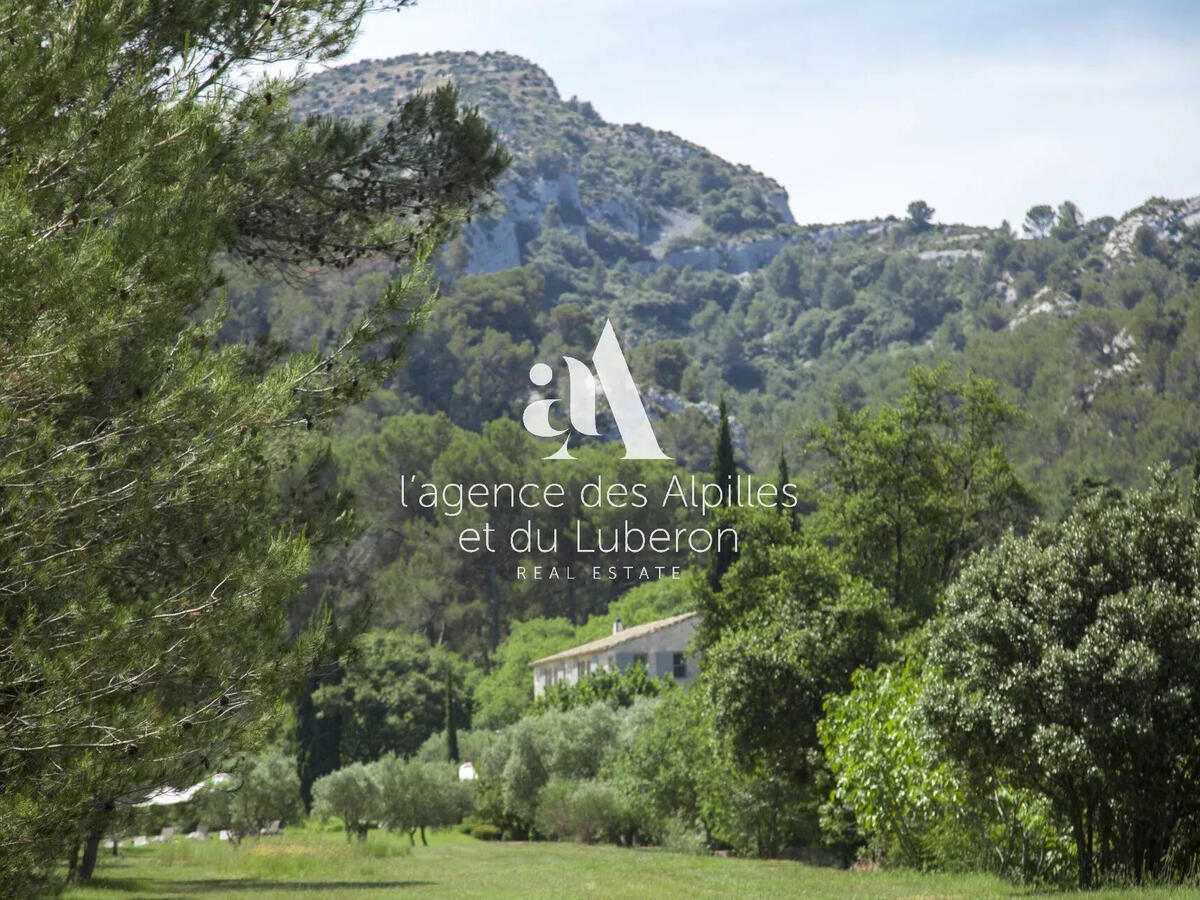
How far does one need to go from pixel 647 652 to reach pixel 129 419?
138 ft

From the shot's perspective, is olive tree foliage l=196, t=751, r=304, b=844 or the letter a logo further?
the letter a logo

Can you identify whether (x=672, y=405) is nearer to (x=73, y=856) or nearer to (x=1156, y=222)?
(x=1156, y=222)

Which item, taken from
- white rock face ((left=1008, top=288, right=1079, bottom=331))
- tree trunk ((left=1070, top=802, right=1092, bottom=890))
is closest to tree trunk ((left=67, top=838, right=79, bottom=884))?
tree trunk ((left=1070, top=802, right=1092, bottom=890))

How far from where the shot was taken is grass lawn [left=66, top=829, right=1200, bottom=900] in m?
14.8

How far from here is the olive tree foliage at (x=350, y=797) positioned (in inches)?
1231

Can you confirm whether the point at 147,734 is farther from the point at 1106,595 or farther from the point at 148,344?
the point at 1106,595

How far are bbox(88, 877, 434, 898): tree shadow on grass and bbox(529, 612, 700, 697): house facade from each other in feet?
86.2

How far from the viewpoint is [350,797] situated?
3142 centimetres

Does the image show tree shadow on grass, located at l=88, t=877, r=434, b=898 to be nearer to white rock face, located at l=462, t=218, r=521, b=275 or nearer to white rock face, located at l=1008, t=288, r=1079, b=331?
white rock face, located at l=1008, t=288, r=1079, b=331

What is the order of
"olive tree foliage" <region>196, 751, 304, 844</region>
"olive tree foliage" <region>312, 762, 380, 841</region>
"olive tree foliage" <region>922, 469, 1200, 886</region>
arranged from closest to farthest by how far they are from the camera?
1. "olive tree foliage" <region>922, 469, 1200, 886</region>
2. "olive tree foliage" <region>312, 762, 380, 841</region>
3. "olive tree foliage" <region>196, 751, 304, 844</region>

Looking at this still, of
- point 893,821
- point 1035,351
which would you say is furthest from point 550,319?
point 893,821

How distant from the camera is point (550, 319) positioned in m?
101

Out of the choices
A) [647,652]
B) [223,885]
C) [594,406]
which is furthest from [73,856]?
[594,406]

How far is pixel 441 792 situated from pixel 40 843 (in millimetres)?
27534
